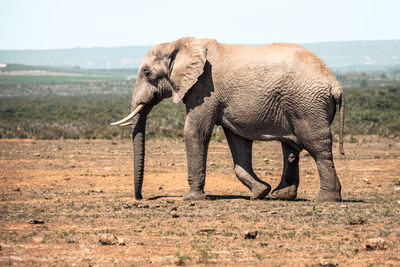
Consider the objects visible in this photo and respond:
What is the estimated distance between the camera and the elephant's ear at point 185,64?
12438 millimetres

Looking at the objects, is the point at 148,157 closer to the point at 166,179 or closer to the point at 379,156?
the point at 166,179

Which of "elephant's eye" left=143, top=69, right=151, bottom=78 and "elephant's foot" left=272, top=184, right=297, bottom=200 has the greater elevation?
"elephant's eye" left=143, top=69, right=151, bottom=78

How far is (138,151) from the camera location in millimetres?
13195

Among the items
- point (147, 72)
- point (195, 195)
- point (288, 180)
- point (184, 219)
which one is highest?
point (147, 72)

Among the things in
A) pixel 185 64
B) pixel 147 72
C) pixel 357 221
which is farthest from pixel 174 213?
pixel 147 72

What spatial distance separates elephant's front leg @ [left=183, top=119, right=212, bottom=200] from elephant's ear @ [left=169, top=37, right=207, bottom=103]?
65 centimetres

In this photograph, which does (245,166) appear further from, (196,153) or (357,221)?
(357,221)

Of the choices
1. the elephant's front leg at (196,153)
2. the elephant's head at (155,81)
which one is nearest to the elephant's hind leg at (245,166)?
the elephant's front leg at (196,153)

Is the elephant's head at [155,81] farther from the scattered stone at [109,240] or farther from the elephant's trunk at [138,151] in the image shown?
the scattered stone at [109,240]

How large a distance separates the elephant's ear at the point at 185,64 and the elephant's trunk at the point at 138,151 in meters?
0.96

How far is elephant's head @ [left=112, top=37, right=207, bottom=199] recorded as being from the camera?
12883 mm

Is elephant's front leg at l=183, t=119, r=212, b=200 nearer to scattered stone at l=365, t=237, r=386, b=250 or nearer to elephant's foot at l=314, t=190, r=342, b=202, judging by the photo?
elephant's foot at l=314, t=190, r=342, b=202

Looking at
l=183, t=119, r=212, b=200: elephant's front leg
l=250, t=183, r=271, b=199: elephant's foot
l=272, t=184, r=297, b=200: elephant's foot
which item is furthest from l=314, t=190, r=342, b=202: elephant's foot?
l=183, t=119, r=212, b=200: elephant's front leg

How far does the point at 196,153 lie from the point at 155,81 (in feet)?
5.64
